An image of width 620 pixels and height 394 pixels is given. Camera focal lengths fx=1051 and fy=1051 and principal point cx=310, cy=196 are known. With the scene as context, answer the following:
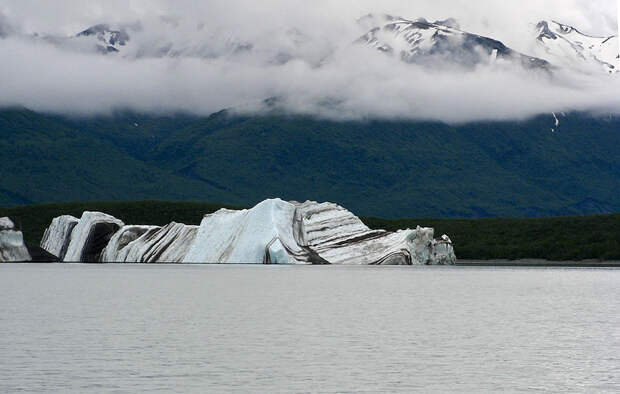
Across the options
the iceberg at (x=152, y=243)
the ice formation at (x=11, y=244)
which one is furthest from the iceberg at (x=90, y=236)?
the ice formation at (x=11, y=244)

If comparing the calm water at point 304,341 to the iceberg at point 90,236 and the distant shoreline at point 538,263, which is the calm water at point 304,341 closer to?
the iceberg at point 90,236

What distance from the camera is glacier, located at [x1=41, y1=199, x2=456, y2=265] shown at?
104 m

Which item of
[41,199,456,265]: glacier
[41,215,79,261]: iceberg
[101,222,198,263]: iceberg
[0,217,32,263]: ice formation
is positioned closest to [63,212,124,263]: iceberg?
[41,199,456,265]: glacier

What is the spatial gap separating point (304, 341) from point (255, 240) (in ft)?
217

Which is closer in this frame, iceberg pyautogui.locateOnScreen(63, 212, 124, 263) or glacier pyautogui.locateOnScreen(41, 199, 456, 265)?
glacier pyautogui.locateOnScreen(41, 199, 456, 265)

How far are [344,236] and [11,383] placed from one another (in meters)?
86.3

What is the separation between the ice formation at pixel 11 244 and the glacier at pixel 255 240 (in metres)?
6.07

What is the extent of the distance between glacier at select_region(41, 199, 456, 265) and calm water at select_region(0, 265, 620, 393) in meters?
36.1

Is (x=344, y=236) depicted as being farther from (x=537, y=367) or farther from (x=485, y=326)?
(x=537, y=367)

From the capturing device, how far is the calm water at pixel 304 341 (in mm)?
28438

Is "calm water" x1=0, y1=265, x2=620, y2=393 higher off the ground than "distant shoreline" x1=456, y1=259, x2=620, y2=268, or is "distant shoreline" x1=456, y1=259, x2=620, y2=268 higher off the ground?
"distant shoreline" x1=456, y1=259, x2=620, y2=268

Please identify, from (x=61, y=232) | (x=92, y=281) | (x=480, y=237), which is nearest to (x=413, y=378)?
(x=92, y=281)

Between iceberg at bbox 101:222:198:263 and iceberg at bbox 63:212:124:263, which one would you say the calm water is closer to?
iceberg at bbox 101:222:198:263

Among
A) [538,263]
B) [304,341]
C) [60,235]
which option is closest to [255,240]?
[60,235]
